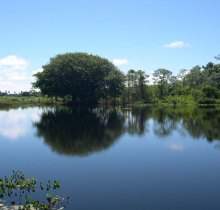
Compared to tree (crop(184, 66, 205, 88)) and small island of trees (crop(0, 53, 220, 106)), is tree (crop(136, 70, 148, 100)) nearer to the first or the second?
→ small island of trees (crop(0, 53, 220, 106))

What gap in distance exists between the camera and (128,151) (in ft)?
81.3

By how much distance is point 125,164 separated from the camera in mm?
20312

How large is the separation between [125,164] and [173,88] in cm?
9128

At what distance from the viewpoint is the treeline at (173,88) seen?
3647 inches

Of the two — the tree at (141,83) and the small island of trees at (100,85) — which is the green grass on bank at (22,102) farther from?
the tree at (141,83)

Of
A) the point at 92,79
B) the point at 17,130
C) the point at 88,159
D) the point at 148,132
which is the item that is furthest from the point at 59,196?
the point at 92,79

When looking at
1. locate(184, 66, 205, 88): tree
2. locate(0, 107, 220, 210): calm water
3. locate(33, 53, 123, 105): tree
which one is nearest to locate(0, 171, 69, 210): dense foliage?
locate(0, 107, 220, 210): calm water

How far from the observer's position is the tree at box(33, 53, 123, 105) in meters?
90.5

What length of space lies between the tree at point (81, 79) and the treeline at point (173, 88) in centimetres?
708

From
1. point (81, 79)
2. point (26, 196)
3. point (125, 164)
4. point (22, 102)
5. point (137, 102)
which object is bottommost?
point (125, 164)

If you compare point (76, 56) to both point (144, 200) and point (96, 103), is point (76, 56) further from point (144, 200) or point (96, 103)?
point (144, 200)

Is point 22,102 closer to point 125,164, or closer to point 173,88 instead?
point 173,88

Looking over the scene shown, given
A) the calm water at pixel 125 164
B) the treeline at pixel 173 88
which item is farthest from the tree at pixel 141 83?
the calm water at pixel 125 164

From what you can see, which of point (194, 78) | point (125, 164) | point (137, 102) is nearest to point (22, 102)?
point (137, 102)
